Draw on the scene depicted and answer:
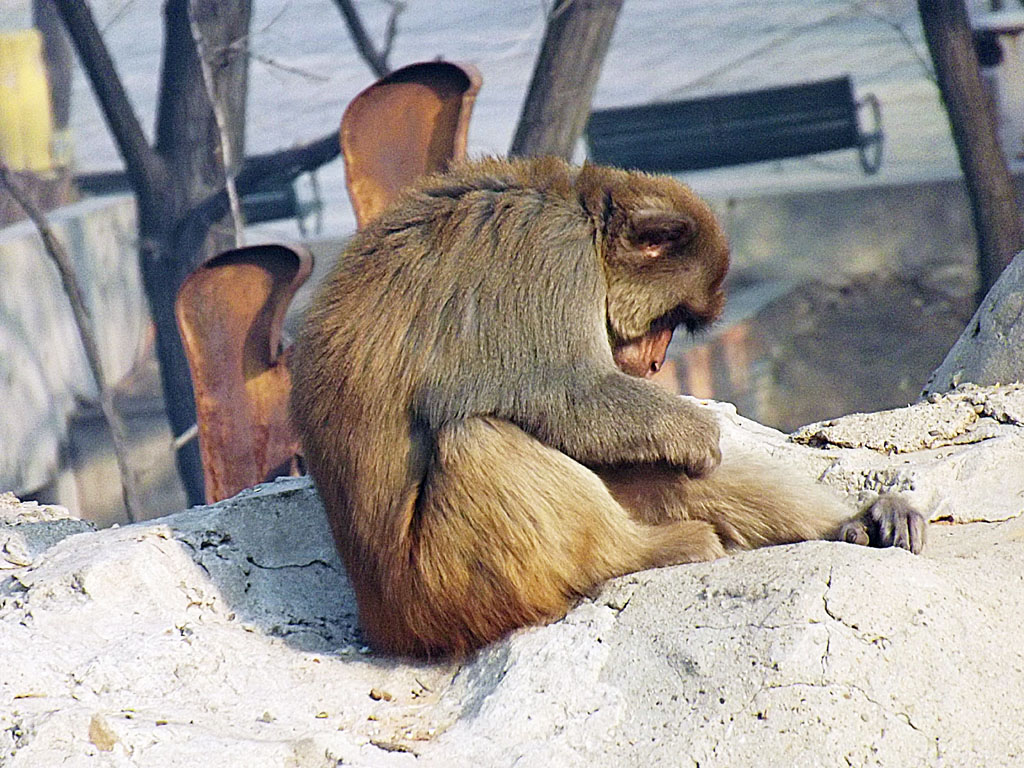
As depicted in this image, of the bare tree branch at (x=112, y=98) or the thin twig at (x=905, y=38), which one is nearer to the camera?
the bare tree branch at (x=112, y=98)

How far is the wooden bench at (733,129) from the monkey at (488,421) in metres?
6.92

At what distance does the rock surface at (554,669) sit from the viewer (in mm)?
2391

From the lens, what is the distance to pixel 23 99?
11047mm

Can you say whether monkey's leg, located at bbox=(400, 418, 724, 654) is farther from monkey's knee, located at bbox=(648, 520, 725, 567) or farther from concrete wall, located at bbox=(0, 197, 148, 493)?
concrete wall, located at bbox=(0, 197, 148, 493)

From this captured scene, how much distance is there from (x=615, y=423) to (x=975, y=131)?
472 cm

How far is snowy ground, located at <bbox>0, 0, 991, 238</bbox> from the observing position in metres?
11.9

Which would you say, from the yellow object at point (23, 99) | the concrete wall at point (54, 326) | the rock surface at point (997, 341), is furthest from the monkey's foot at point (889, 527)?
the yellow object at point (23, 99)

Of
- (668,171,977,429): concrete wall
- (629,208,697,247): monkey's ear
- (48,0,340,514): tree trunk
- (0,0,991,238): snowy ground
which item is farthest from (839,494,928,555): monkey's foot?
(0,0,991,238): snowy ground

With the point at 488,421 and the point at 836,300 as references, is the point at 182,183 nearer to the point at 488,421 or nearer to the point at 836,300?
the point at 836,300

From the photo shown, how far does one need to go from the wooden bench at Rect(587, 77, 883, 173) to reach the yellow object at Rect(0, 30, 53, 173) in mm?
4769

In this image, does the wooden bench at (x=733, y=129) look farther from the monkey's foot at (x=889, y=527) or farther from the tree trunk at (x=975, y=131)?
the monkey's foot at (x=889, y=527)

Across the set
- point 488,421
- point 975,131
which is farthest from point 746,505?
point 975,131

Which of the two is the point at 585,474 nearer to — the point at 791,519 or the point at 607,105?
the point at 791,519

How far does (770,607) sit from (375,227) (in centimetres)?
127
